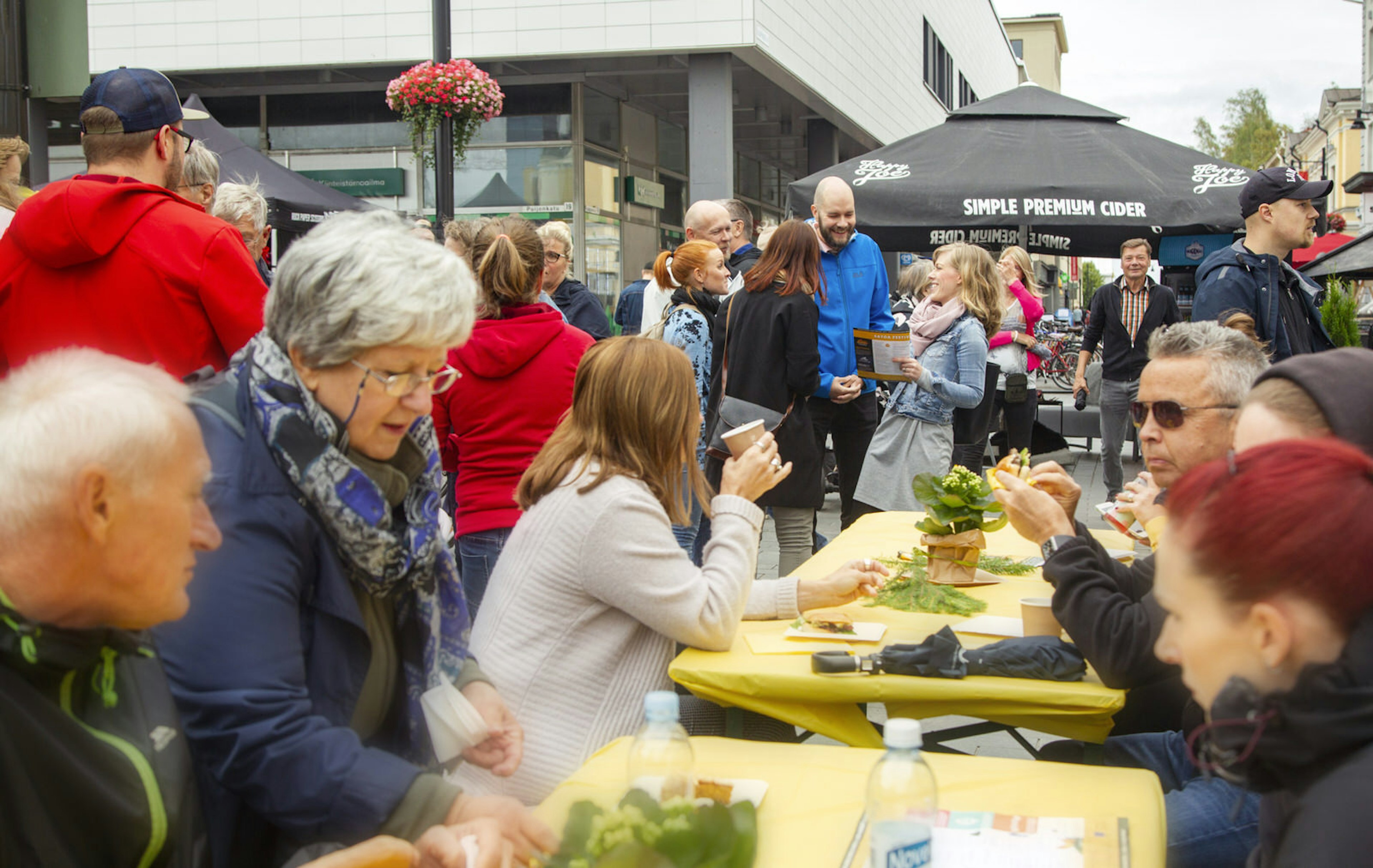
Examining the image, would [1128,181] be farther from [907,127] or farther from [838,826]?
[907,127]

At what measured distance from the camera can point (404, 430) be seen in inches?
80.2

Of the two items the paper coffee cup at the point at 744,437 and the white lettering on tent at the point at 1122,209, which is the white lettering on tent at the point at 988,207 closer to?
the white lettering on tent at the point at 1122,209

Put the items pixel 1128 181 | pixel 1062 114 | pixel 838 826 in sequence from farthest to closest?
pixel 1062 114
pixel 1128 181
pixel 838 826

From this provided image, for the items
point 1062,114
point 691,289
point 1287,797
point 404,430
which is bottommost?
point 1287,797

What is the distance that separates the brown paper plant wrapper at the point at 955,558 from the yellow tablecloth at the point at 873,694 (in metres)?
0.53

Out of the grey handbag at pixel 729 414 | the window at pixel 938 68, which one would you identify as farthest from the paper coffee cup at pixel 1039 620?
the window at pixel 938 68

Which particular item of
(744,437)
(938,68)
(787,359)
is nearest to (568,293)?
(787,359)

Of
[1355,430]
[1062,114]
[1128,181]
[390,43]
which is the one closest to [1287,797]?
[1355,430]

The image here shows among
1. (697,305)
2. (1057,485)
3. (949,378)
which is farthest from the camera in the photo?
(949,378)

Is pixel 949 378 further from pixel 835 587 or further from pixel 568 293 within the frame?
pixel 835 587

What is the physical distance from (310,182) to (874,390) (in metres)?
7.44

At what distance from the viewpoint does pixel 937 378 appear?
5.96 metres

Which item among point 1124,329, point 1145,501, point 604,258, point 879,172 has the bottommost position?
point 1145,501

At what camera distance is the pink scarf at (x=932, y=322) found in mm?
6301
